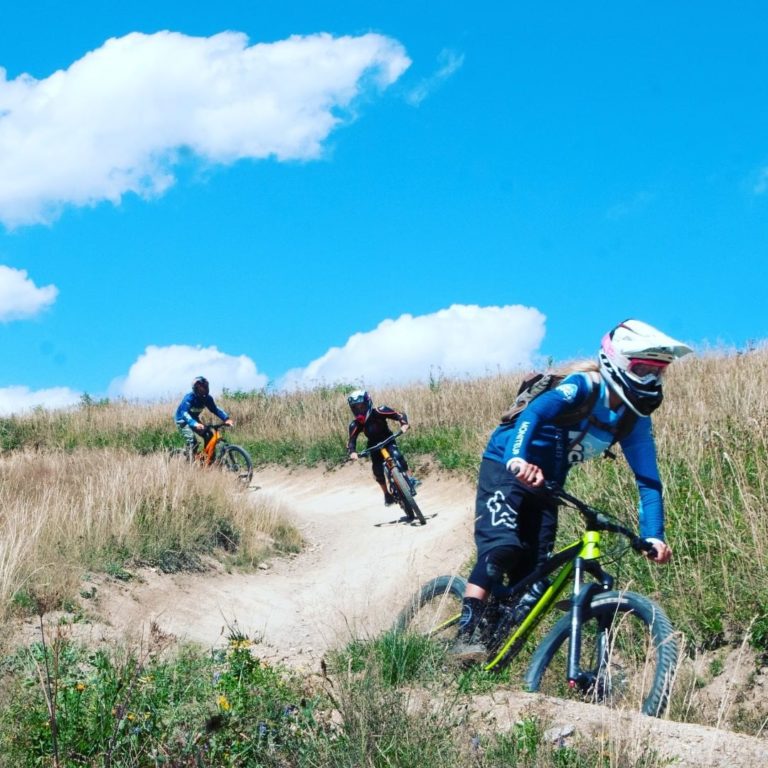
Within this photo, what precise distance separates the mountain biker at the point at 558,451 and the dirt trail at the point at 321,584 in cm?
96

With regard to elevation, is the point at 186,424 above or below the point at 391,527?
above

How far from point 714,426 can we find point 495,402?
9.94 meters

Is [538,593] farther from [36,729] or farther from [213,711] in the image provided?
[36,729]

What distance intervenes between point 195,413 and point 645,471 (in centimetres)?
1261

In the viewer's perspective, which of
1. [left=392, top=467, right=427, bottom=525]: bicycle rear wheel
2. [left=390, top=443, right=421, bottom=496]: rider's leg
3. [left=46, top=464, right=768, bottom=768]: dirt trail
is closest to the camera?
[left=46, top=464, right=768, bottom=768]: dirt trail

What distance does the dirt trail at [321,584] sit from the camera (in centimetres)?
789

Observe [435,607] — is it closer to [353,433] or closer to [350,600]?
[350,600]

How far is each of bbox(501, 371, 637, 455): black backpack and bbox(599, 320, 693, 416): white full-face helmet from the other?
0.10 metres

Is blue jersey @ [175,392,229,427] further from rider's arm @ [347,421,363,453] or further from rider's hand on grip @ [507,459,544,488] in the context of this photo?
rider's hand on grip @ [507,459,544,488]

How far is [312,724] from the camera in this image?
3.88m

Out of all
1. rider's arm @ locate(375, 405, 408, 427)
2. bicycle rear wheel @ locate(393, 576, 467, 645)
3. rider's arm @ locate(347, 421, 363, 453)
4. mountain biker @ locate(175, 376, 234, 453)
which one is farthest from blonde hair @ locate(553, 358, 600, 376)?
mountain biker @ locate(175, 376, 234, 453)

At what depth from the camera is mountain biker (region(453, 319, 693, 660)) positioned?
15.6 feet

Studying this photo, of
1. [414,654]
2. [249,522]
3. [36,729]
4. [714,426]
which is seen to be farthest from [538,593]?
[249,522]

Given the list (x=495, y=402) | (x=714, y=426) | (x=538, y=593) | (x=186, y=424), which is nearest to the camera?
(x=538, y=593)
